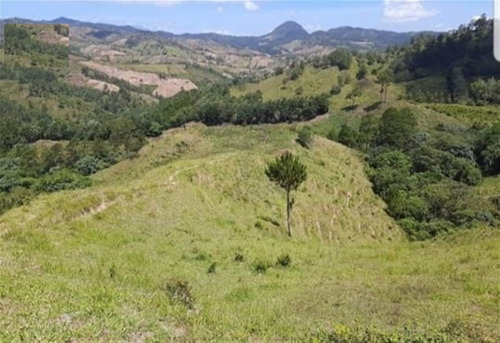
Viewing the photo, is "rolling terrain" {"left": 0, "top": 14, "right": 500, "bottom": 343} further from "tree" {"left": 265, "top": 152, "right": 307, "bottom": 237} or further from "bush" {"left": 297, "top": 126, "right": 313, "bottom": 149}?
"tree" {"left": 265, "top": 152, "right": 307, "bottom": 237}

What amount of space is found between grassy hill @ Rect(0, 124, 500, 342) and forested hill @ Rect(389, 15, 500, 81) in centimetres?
12727

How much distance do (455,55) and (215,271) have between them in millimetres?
169368

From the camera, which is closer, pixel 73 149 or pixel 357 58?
pixel 73 149

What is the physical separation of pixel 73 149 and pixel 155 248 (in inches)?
3303

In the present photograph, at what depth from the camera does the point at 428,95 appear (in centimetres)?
14175

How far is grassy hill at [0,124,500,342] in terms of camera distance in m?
12.0

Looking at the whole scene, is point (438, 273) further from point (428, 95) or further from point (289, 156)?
point (428, 95)

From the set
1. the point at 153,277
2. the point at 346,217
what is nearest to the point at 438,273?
the point at 153,277

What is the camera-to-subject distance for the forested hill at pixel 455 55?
15588cm

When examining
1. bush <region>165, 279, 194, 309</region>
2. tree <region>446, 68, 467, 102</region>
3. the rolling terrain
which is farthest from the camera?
tree <region>446, 68, 467, 102</region>

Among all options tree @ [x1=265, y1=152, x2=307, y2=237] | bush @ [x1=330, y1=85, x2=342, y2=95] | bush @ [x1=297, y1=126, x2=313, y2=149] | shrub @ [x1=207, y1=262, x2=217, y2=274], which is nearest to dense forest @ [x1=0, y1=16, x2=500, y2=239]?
bush @ [x1=330, y1=85, x2=342, y2=95]

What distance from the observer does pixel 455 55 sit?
171000mm

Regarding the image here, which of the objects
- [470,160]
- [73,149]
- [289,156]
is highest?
[289,156]

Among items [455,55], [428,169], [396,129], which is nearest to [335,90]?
[455,55]
